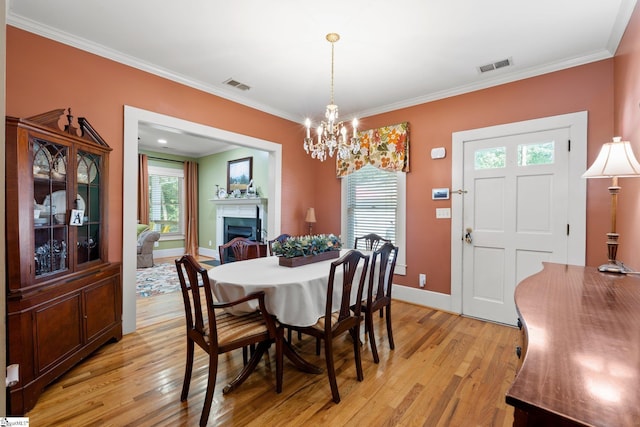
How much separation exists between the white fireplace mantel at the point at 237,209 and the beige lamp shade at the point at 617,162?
4.73 metres

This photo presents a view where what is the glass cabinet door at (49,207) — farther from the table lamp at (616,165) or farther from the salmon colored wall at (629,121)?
the salmon colored wall at (629,121)

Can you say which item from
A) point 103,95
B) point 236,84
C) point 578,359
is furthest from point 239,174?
point 578,359

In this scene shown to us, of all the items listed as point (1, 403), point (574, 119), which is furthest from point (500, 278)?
point (1, 403)

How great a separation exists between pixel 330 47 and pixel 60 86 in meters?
2.34

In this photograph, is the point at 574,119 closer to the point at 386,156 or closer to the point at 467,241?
the point at 467,241

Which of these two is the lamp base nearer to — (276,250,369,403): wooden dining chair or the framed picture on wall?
(276,250,369,403): wooden dining chair

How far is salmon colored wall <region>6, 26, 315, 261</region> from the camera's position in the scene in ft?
7.50

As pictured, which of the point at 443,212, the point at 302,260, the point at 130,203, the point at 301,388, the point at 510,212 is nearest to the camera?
the point at 301,388

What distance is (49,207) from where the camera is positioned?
208cm

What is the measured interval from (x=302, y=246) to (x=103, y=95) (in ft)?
7.65

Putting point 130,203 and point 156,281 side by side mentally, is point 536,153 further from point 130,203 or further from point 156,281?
point 156,281

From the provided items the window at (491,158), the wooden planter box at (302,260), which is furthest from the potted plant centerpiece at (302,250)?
the window at (491,158)

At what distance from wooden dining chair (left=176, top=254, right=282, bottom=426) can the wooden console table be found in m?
1.38

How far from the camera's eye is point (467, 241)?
340 cm
